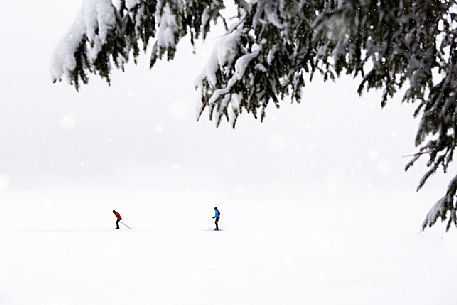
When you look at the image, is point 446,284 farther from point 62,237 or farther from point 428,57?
point 62,237

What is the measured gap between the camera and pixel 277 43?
4762 millimetres

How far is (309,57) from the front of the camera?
6.45 metres

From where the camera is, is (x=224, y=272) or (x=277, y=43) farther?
(x=224, y=272)

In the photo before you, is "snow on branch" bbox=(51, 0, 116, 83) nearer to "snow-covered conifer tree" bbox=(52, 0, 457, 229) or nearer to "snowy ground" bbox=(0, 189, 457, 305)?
"snow-covered conifer tree" bbox=(52, 0, 457, 229)

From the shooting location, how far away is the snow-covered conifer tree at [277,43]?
4512mm

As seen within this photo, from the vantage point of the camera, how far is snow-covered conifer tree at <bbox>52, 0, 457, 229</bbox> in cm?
451

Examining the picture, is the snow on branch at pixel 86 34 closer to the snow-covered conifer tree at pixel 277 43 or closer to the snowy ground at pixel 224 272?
the snow-covered conifer tree at pixel 277 43

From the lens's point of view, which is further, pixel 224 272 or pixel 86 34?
pixel 224 272

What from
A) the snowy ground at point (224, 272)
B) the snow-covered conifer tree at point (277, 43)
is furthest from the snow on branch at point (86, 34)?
the snowy ground at point (224, 272)

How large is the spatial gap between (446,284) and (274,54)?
7.24 metres

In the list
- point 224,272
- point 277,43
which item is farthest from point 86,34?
point 224,272

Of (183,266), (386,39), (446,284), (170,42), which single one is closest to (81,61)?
(170,42)

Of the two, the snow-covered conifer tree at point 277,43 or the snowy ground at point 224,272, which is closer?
the snow-covered conifer tree at point 277,43

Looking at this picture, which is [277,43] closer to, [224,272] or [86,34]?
[86,34]
